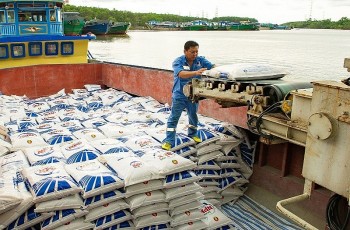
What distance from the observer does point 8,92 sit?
849 cm

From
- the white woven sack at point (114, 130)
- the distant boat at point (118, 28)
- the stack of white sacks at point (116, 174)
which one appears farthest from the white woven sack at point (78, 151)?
the distant boat at point (118, 28)

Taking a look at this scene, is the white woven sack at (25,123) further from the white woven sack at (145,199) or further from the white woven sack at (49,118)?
the white woven sack at (145,199)

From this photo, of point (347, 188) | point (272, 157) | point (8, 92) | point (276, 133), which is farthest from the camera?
point (8, 92)

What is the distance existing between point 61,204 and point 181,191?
3.93 ft

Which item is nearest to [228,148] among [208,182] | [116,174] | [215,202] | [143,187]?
[208,182]

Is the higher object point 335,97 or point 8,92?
point 335,97

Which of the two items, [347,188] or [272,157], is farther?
[272,157]

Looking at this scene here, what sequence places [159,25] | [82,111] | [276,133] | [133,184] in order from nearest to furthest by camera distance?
1. [276,133]
2. [133,184]
3. [82,111]
4. [159,25]

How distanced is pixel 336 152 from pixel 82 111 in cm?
564

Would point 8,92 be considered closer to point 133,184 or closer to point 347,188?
point 133,184

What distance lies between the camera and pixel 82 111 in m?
7.00

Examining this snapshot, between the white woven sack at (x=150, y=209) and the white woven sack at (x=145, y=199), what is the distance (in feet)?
0.18

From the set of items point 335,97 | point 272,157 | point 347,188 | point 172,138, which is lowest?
point 272,157

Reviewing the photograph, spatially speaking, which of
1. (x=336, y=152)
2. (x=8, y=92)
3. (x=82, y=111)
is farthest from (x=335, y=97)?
(x=8, y=92)
